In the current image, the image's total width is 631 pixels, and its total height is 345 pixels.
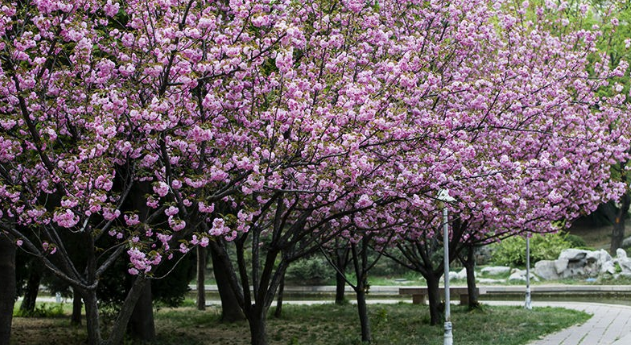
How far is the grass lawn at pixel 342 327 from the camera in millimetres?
14172

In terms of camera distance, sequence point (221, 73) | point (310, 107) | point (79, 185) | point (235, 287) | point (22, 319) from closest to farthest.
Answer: point (79, 185), point (221, 73), point (310, 107), point (235, 287), point (22, 319)

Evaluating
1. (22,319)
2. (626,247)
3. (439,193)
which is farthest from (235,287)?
(626,247)

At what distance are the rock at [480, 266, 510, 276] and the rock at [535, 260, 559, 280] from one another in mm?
1888

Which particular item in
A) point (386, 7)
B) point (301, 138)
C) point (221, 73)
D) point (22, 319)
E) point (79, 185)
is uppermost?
point (386, 7)

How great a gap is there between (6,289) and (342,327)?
25.6 feet

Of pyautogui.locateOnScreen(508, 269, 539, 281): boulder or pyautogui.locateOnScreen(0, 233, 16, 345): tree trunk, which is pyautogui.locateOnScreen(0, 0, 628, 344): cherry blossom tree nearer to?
pyautogui.locateOnScreen(0, 233, 16, 345): tree trunk

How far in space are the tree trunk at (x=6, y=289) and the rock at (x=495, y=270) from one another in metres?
25.9

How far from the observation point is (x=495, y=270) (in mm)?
33688

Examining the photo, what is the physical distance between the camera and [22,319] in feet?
63.9

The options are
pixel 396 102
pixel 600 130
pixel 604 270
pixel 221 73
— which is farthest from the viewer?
pixel 604 270

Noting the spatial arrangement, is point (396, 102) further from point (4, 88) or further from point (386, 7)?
point (4, 88)

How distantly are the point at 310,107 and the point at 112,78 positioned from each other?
8.06 feet

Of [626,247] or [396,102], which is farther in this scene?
[626,247]

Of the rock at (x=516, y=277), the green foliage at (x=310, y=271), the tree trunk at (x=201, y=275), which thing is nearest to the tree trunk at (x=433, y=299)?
the tree trunk at (x=201, y=275)
